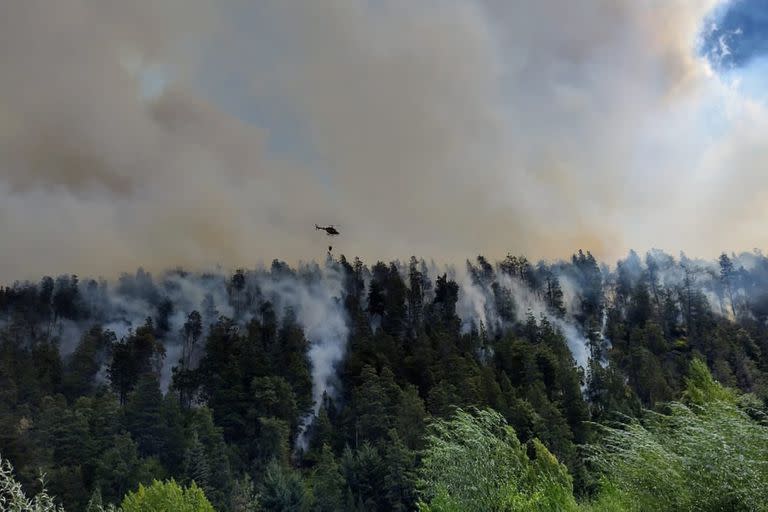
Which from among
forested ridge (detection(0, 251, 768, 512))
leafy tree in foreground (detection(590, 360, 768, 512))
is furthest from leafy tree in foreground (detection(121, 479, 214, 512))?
leafy tree in foreground (detection(590, 360, 768, 512))

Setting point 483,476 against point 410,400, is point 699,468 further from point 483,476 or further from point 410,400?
point 410,400

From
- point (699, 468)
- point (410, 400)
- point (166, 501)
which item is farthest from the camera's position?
point (410, 400)

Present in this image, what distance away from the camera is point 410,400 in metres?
106

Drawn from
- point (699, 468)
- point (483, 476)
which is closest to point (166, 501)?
point (483, 476)

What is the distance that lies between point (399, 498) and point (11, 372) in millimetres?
79001

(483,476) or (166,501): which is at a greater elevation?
(483,476)

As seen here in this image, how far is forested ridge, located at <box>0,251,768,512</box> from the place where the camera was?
127 ft

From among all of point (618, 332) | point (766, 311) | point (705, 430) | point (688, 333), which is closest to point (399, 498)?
point (705, 430)

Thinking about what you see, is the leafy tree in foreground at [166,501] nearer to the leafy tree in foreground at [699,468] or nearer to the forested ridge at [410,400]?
the forested ridge at [410,400]

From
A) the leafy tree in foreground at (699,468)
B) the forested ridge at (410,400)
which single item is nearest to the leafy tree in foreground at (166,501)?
the forested ridge at (410,400)

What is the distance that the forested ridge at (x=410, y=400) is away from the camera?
38.8 metres

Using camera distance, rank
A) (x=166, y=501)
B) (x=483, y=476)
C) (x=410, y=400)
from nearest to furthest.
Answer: (x=483, y=476) < (x=166, y=501) < (x=410, y=400)

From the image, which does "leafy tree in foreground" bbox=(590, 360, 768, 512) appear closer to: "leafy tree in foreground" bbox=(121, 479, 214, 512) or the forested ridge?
the forested ridge

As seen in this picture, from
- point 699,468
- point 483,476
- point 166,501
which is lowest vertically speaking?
point 166,501
